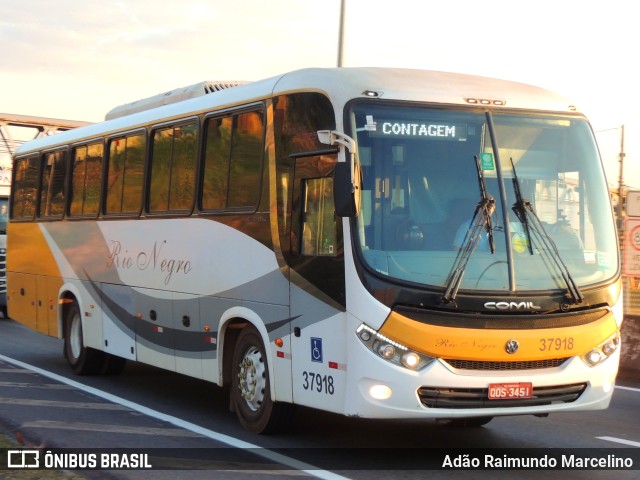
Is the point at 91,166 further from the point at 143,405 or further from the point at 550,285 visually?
the point at 550,285

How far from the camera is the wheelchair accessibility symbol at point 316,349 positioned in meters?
9.23

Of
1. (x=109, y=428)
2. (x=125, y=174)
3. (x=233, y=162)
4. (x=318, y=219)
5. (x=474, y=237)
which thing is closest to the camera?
(x=474, y=237)

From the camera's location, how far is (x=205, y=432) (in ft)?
34.3

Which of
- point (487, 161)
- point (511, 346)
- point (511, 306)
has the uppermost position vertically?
point (487, 161)

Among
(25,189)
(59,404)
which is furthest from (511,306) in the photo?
(25,189)

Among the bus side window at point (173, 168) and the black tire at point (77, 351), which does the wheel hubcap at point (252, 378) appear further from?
the black tire at point (77, 351)

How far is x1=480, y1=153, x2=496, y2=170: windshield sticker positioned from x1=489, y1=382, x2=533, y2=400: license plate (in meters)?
1.69

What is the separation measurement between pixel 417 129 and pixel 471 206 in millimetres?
748

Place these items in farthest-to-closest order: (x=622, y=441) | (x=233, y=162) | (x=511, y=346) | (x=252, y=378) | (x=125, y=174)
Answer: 1. (x=125, y=174)
2. (x=233, y=162)
3. (x=252, y=378)
4. (x=622, y=441)
5. (x=511, y=346)

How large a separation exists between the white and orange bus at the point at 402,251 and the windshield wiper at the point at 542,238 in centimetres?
1

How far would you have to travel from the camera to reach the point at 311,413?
1171cm

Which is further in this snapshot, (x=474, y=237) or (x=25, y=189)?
(x=25, y=189)

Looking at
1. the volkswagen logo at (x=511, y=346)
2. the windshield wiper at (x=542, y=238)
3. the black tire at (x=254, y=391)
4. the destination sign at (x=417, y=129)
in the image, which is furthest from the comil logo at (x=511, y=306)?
the black tire at (x=254, y=391)

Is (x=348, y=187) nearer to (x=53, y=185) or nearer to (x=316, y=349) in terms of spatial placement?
Answer: (x=316, y=349)
